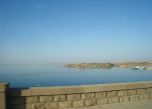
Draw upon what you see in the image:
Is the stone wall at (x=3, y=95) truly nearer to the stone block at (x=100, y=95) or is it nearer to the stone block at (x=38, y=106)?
the stone block at (x=38, y=106)

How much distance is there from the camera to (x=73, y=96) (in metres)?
5.99

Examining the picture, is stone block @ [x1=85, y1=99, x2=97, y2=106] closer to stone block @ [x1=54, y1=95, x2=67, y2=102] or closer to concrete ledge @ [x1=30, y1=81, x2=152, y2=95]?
concrete ledge @ [x1=30, y1=81, x2=152, y2=95]

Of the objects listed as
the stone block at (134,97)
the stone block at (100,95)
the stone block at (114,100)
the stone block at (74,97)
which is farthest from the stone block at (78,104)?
the stone block at (134,97)

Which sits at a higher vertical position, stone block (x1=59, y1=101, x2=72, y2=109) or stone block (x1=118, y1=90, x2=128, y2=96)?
stone block (x1=118, y1=90, x2=128, y2=96)

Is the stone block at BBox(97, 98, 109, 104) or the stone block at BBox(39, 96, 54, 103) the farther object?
the stone block at BBox(97, 98, 109, 104)

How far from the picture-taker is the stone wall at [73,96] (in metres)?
5.46

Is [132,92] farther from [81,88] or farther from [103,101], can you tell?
[81,88]

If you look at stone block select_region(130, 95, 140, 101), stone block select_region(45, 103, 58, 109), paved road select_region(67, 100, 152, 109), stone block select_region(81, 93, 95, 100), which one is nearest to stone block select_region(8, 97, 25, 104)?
stone block select_region(45, 103, 58, 109)

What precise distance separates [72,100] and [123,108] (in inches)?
63.9

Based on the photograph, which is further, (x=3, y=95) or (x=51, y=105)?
(x=51, y=105)

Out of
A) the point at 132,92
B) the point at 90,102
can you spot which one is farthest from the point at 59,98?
the point at 132,92

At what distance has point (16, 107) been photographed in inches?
215

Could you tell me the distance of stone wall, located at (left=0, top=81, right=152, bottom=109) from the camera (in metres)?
5.46

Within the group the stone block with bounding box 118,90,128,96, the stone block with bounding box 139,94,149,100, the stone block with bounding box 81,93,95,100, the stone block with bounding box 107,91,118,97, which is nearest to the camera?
the stone block with bounding box 81,93,95,100
